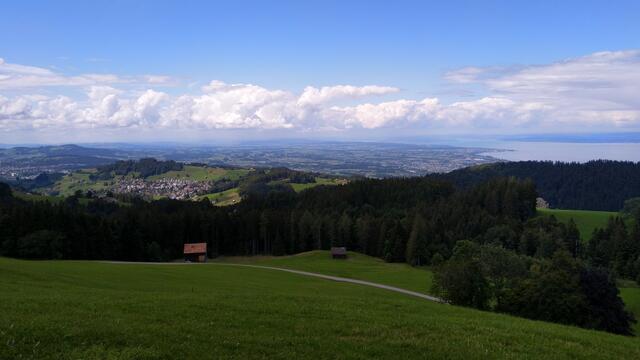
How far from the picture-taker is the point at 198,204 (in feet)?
454

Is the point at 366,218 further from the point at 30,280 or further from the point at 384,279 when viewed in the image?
the point at 30,280

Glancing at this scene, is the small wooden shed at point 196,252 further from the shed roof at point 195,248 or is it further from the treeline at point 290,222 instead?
the treeline at point 290,222

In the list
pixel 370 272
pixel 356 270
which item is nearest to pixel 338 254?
pixel 356 270

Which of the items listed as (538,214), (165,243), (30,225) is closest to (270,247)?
(165,243)

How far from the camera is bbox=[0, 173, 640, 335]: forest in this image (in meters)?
41.7

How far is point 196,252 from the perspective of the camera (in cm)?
9862

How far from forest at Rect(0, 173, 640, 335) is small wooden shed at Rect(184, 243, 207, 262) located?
489 centimetres

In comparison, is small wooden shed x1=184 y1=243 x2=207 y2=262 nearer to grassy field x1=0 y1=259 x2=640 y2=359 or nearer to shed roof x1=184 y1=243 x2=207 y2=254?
shed roof x1=184 y1=243 x2=207 y2=254

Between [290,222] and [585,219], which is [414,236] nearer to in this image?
[290,222]

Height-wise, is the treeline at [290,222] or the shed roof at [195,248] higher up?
the treeline at [290,222]

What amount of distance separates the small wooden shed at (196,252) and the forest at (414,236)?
489 cm

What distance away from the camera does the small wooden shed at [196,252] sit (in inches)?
3868

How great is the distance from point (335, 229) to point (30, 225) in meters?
64.5

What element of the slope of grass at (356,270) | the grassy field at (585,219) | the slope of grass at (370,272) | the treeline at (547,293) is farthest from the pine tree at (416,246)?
the treeline at (547,293)
